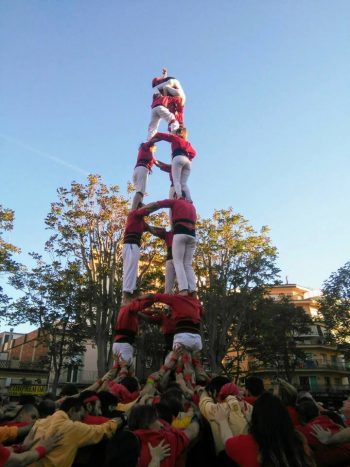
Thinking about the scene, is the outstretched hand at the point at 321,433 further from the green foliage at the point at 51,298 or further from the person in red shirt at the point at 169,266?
the green foliage at the point at 51,298

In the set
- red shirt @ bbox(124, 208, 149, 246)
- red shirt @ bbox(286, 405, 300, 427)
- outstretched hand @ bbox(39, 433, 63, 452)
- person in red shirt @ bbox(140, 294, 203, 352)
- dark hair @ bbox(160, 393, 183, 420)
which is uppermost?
red shirt @ bbox(124, 208, 149, 246)

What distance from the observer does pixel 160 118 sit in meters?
11.8

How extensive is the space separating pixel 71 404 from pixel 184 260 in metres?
6.07

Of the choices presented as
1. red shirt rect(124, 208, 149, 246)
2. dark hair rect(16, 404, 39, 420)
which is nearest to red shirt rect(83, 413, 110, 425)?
dark hair rect(16, 404, 39, 420)

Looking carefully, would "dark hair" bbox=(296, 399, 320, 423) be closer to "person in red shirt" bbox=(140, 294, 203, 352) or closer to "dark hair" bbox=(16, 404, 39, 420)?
"dark hair" bbox=(16, 404, 39, 420)

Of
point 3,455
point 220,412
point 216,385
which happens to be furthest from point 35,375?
point 3,455

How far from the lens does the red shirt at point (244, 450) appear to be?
2.66 m

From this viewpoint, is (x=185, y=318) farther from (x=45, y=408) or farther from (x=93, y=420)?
(x=93, y=420)

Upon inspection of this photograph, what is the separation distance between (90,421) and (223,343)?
56.3 feet

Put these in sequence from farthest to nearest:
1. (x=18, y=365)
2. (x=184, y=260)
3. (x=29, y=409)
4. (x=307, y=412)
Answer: (x=18, y=365)
(x=184, y=260)
(x=29, y=409)
(x=307, y=412)

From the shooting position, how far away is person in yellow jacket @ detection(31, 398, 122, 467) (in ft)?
10.6

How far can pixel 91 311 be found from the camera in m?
20.1

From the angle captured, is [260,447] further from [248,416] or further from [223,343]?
[223,343]

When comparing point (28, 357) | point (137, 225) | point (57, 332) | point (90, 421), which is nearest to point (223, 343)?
point (57, 332)
